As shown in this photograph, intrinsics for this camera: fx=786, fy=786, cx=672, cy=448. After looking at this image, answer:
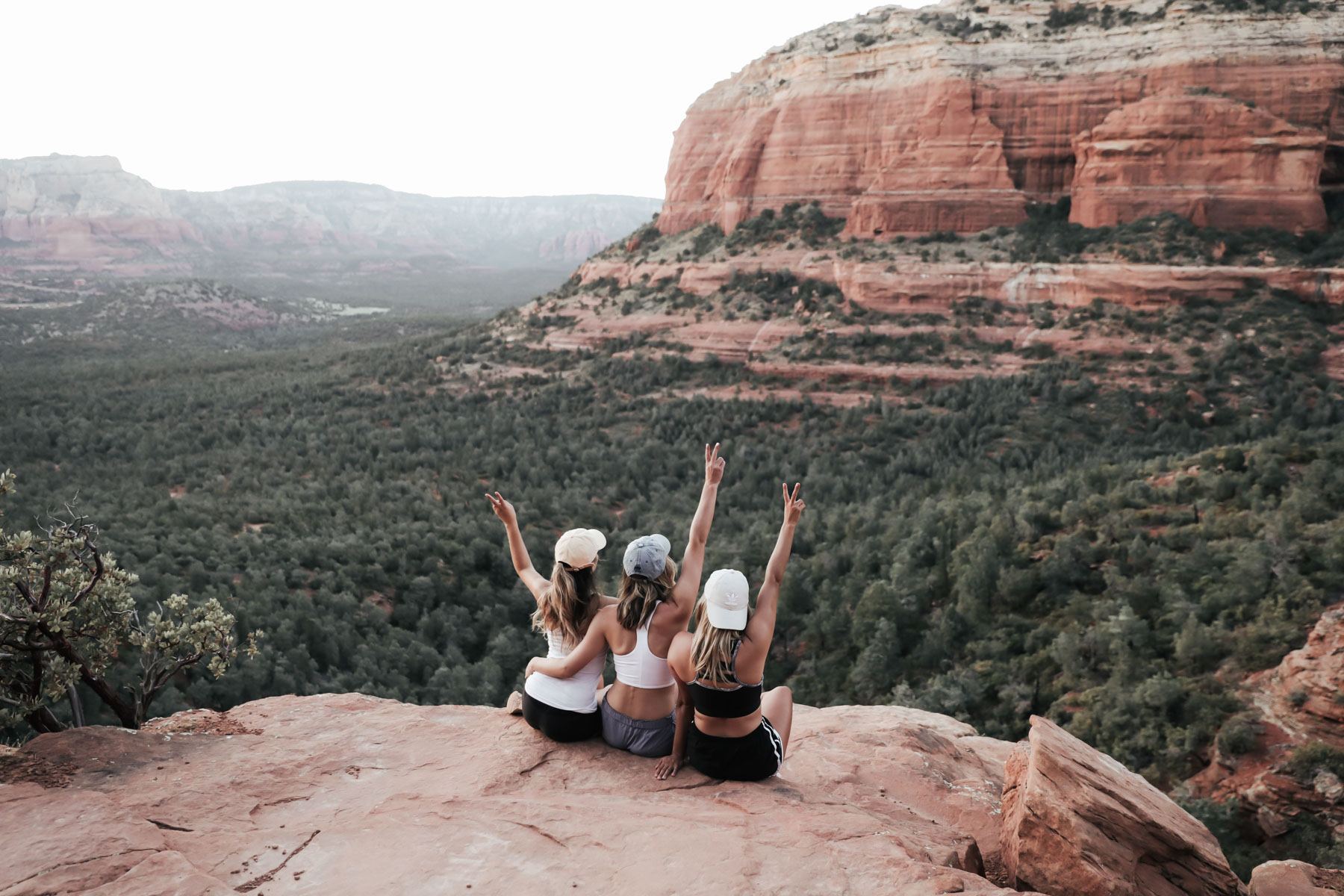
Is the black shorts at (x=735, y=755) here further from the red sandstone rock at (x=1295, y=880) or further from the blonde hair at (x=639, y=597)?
the red sandstone rock at (x=1295, y=880)

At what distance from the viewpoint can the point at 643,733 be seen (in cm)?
486

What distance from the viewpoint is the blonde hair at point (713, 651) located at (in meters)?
4.18

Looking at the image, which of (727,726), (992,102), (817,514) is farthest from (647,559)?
(992,102)

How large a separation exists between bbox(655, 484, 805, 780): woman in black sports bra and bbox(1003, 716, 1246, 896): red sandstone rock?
138 cm

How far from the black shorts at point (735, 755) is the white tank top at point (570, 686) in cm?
72

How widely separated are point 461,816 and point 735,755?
155cm

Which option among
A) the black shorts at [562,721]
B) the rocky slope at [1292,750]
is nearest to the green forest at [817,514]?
the rocky slope at [1292,750]

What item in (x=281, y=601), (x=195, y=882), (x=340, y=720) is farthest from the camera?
(x=281, y=601)

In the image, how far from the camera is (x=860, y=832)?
395cm

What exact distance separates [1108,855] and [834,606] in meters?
11.8

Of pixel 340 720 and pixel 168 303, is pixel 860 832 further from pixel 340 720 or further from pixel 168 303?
pixel 168 303

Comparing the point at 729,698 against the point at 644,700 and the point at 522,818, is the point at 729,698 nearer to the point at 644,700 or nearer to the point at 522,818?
the point at 644,700

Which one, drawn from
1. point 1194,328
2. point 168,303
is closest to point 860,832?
point 1194,328

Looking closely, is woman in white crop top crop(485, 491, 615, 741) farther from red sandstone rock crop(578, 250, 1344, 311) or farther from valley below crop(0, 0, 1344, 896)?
red sandstone rock crop(578, 250, 1344, 311)
